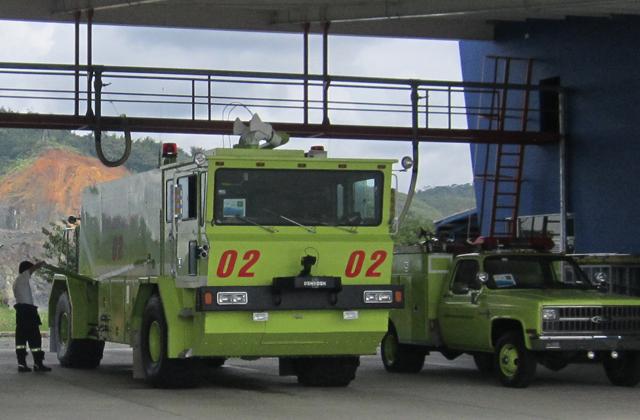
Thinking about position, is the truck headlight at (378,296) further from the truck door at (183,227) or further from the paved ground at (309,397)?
the truck door at (183,227)

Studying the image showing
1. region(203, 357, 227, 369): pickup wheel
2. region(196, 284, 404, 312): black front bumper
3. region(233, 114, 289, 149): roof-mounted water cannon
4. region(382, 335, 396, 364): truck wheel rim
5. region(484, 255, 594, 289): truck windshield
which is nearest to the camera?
region(196, 284, 404, 312): black front bumper

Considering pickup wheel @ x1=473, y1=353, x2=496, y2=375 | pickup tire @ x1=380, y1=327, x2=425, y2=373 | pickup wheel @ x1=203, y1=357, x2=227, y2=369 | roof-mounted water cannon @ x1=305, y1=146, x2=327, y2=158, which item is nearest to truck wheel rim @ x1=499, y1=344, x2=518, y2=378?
pickup wheel @ x1=473, y1=353, x2=496, y2=375

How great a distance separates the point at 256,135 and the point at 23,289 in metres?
5.59

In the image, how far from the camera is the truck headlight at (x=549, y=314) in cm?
1825

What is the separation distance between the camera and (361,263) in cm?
1781

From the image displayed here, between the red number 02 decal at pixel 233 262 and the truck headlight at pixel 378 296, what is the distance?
162 cm

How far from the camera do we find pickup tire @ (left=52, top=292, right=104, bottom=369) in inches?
885

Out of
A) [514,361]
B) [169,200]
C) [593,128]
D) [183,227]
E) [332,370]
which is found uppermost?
[593,128]

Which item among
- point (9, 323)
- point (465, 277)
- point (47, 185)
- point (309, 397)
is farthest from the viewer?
point (47, 185)

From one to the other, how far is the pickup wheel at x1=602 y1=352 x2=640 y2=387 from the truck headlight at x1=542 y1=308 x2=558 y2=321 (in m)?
1.49

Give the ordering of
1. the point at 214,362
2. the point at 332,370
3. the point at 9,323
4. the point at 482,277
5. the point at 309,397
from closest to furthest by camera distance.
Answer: the point at 309,397 → the point at 332,370 → the point at 482,277 → the point at 214,362 → the point at 9,323

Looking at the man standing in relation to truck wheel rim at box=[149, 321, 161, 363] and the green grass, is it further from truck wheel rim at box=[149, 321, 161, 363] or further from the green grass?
the green grass

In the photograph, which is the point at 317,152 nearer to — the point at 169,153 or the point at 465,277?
the point at 169,153

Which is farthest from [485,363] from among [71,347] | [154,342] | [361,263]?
[71,347]
